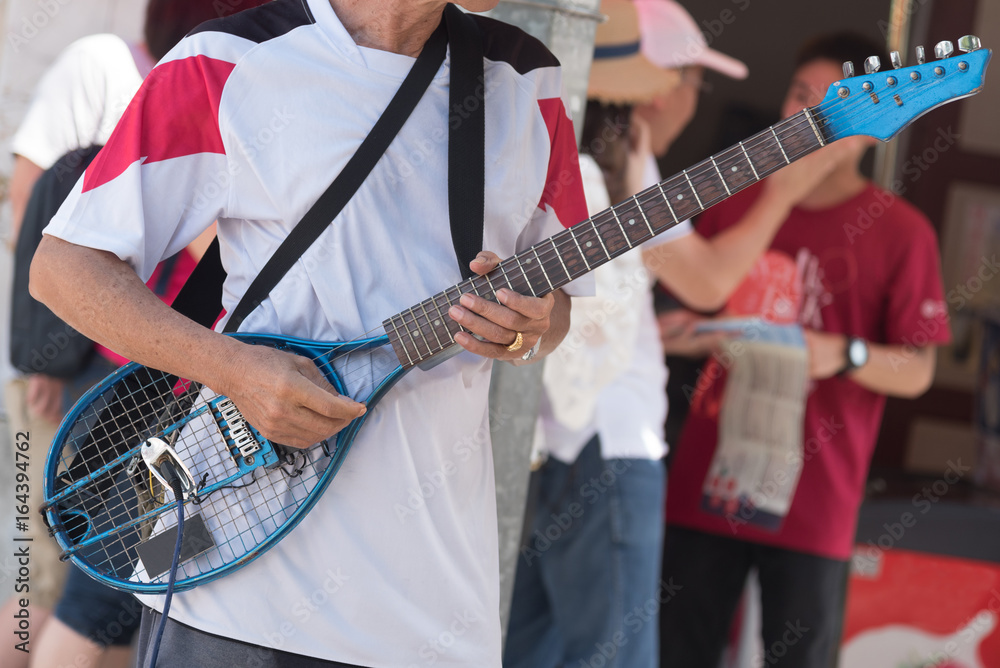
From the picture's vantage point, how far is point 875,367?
3297 millimetres

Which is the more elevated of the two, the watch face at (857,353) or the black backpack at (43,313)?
the black backpack at (43,313)

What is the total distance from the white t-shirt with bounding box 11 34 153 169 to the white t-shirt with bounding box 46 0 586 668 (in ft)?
4.21

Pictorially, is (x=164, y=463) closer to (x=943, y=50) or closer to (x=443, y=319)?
(x=443, y=319)

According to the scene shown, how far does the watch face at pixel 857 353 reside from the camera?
3246 millimetres

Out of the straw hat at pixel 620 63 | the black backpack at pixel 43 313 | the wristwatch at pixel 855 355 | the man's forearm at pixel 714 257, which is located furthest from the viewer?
the wristwatch at pixel 855 355

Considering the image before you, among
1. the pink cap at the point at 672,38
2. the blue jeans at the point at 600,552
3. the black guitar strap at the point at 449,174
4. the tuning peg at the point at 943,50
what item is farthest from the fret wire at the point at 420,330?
the pink cap at the point at 672,38

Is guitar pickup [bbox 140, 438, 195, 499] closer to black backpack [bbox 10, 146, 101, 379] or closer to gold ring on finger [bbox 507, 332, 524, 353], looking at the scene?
gold ring on finger [bbox 507, 332, 524, 353]

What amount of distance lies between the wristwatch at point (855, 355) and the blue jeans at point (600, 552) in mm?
844

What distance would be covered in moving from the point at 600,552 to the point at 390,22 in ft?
6.13

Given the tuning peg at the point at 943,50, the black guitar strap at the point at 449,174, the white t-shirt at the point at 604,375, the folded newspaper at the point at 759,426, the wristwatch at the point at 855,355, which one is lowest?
the folded newspaper at the point at 759,426

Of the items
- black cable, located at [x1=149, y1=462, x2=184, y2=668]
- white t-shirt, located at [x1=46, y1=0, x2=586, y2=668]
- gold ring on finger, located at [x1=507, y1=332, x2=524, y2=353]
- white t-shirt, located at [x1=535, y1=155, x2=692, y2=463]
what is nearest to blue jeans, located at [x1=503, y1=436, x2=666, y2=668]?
white t-shirt, located at [x1=535, y1=155, x2=692, y2=463]

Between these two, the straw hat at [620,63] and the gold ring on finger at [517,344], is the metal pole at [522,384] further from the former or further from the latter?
the gold ring on finger at [517,344]

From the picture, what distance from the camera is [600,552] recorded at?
2.85 m

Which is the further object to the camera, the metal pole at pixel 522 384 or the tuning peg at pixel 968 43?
the metal pole at pixel 522 384
